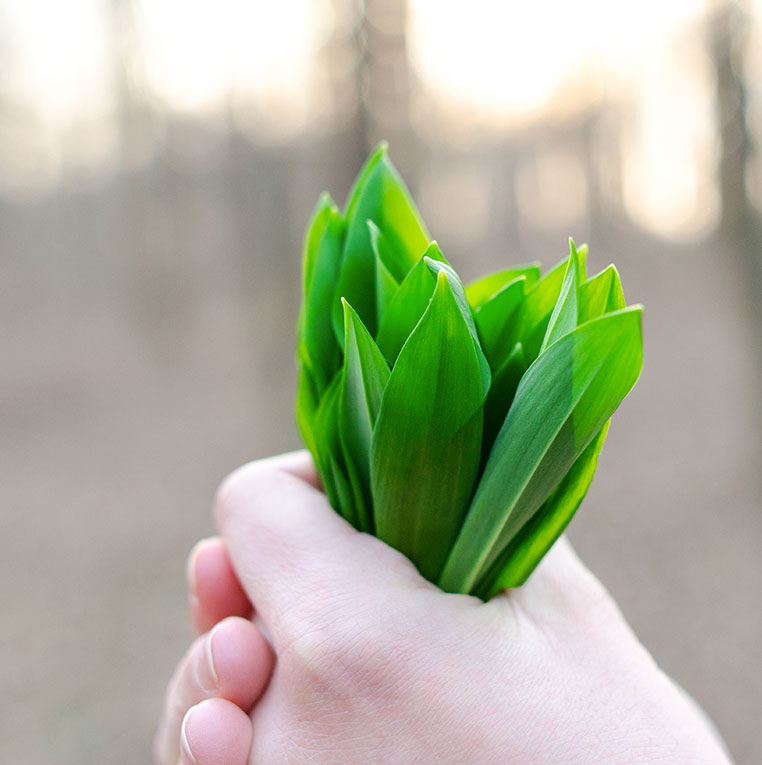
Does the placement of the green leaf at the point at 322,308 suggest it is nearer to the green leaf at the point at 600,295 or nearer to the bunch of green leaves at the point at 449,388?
the bunch of green leaves at the point at 449,388

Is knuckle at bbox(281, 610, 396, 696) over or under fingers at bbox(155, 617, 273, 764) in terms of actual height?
over

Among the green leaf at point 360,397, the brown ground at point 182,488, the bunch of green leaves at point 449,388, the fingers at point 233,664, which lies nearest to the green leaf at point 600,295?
the bunch of green leaves at point 449,388

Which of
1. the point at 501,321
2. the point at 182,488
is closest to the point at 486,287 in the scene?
the point at 501,321

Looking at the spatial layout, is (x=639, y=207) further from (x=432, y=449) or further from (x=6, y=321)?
(x=432, y=449)

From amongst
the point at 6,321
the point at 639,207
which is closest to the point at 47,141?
the point at 6,321

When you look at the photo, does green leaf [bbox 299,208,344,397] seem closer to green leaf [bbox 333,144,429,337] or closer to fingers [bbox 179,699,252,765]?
green leaf [bbox 333,144,429,337]

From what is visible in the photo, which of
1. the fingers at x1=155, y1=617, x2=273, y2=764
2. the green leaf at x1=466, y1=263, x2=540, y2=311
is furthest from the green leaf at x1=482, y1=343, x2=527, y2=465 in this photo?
the fingers at x1=155, y1=617, x2=273, y2=764
